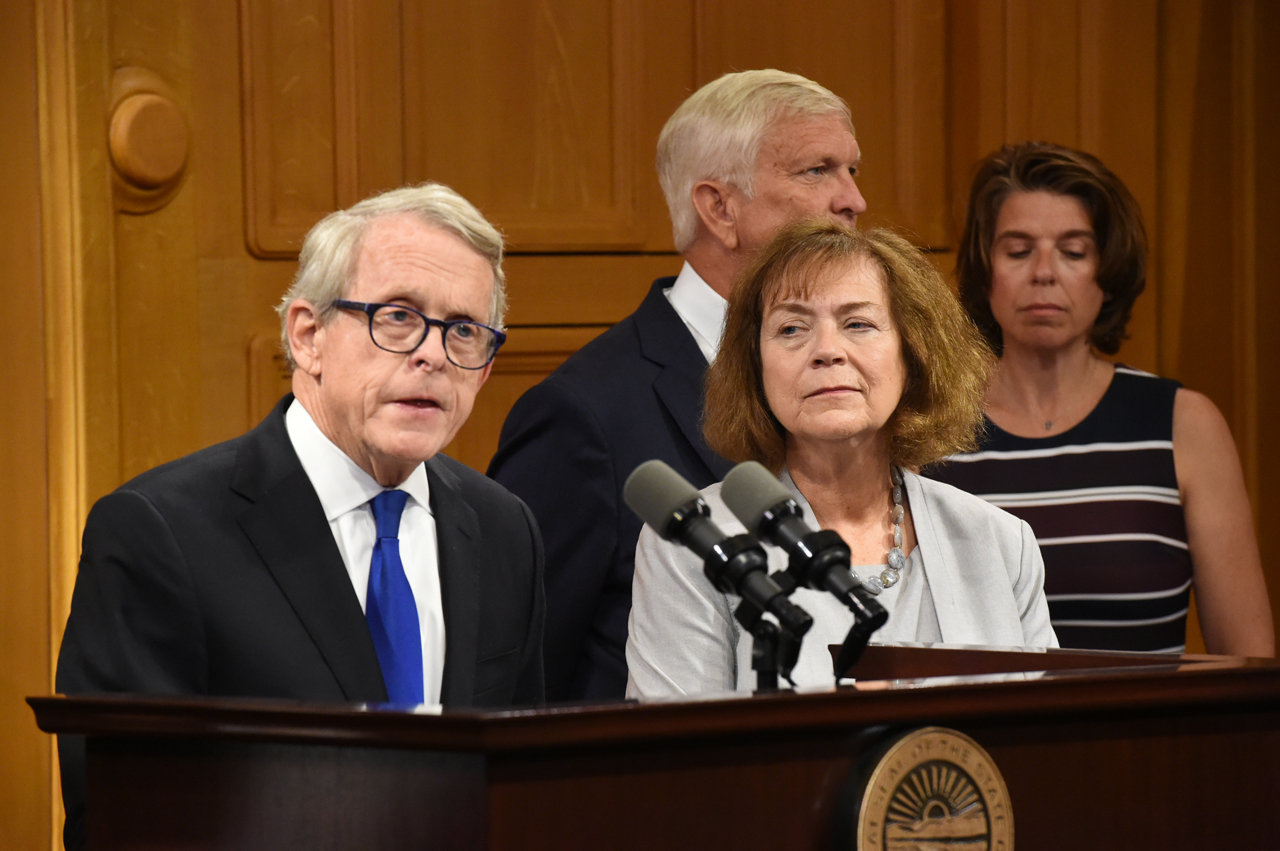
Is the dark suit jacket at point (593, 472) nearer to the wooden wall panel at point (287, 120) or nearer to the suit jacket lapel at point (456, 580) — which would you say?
the suit jacket lapel at point (456, 580)

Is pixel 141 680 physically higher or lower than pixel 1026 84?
lower

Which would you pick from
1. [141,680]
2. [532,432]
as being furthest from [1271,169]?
[141,680]

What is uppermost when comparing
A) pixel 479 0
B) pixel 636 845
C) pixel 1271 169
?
pixel 479 0

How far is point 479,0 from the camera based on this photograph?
3578 millimetres

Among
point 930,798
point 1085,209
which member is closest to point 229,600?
point 930,798

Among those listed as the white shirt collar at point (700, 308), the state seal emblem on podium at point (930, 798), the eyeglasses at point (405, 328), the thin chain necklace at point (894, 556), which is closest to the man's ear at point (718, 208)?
the white shirt collar at point (700, 308)

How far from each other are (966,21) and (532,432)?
201 centimetres

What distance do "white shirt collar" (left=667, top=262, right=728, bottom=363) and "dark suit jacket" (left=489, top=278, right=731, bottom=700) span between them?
135 millimetres

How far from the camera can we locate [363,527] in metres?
1.95

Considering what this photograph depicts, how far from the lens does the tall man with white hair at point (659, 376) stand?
2.59m

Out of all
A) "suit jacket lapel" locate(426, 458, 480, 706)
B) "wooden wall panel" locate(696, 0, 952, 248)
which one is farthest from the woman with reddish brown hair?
"wooden wall panel" locate(696, 0, 952, 248)

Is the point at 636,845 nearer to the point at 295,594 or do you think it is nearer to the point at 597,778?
the point at 597,778

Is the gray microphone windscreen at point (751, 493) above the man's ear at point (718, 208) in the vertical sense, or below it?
below

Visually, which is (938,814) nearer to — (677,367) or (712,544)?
(712,544)
